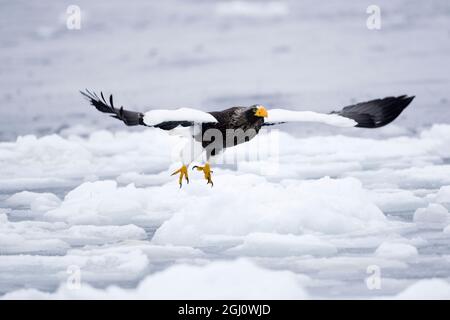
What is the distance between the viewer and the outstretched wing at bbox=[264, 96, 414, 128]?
10.7m

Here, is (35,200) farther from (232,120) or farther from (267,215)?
(232,120)

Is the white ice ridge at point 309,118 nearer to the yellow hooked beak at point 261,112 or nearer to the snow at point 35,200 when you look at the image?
the yellow hooked beak at point 261,112

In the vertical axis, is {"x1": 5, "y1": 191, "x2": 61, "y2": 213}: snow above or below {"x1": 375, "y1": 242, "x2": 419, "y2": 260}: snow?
above

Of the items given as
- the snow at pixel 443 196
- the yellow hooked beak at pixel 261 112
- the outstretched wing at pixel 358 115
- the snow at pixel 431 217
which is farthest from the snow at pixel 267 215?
the yellow hooked beak at pixel 261 112

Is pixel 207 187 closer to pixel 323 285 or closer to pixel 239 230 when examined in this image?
pixel 239 230

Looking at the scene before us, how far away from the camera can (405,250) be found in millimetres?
10789

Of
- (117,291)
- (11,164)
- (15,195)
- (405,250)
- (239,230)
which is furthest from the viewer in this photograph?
(11,164)

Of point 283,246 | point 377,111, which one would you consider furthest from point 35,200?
point 377,111

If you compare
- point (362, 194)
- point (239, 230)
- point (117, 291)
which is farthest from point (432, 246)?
point (117, 291)

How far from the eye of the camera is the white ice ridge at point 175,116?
33.1ft

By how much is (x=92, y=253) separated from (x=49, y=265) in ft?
2.02

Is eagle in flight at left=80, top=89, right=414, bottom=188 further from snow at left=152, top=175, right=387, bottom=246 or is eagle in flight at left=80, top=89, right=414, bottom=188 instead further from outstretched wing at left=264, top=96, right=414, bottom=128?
snow at left=152, top=175, right=387, bottom=246

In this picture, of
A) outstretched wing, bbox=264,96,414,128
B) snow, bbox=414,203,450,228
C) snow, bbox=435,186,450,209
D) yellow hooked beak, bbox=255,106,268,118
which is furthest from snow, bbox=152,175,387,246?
yellow hooked beak, bbox=255,106,268,118

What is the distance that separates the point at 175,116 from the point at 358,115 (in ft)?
8.27
